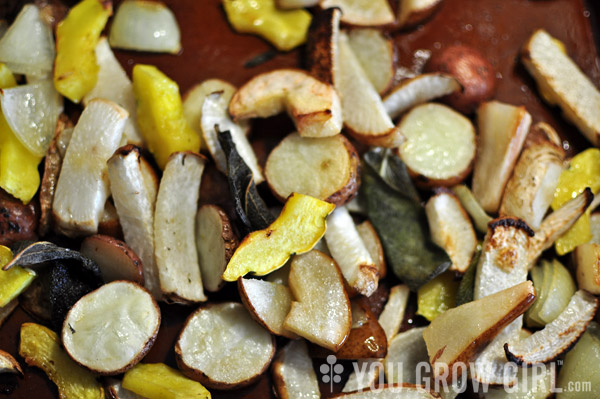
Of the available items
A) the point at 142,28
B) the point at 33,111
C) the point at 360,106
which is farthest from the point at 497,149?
the point at 33,111

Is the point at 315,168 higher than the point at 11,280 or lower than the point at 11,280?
higher

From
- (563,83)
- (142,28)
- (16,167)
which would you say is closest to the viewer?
(16,167)

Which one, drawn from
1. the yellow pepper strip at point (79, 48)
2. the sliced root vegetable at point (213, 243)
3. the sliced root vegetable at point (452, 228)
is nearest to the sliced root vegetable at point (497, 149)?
the sliced root vegetable at point (452, 228)

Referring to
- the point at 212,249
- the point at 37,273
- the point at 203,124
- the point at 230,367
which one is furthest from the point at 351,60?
the point at 37,273

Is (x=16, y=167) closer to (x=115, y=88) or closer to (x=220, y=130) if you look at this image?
(x=115, y=88)

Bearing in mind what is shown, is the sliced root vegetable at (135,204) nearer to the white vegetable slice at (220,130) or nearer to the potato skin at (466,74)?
the white vegetable slice at (220,130)

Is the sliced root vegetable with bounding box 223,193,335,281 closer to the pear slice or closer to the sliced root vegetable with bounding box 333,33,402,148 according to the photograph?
the sliced root vegetable with bounding box 333,33,402,148

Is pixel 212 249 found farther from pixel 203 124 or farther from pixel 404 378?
pixel 404 378
